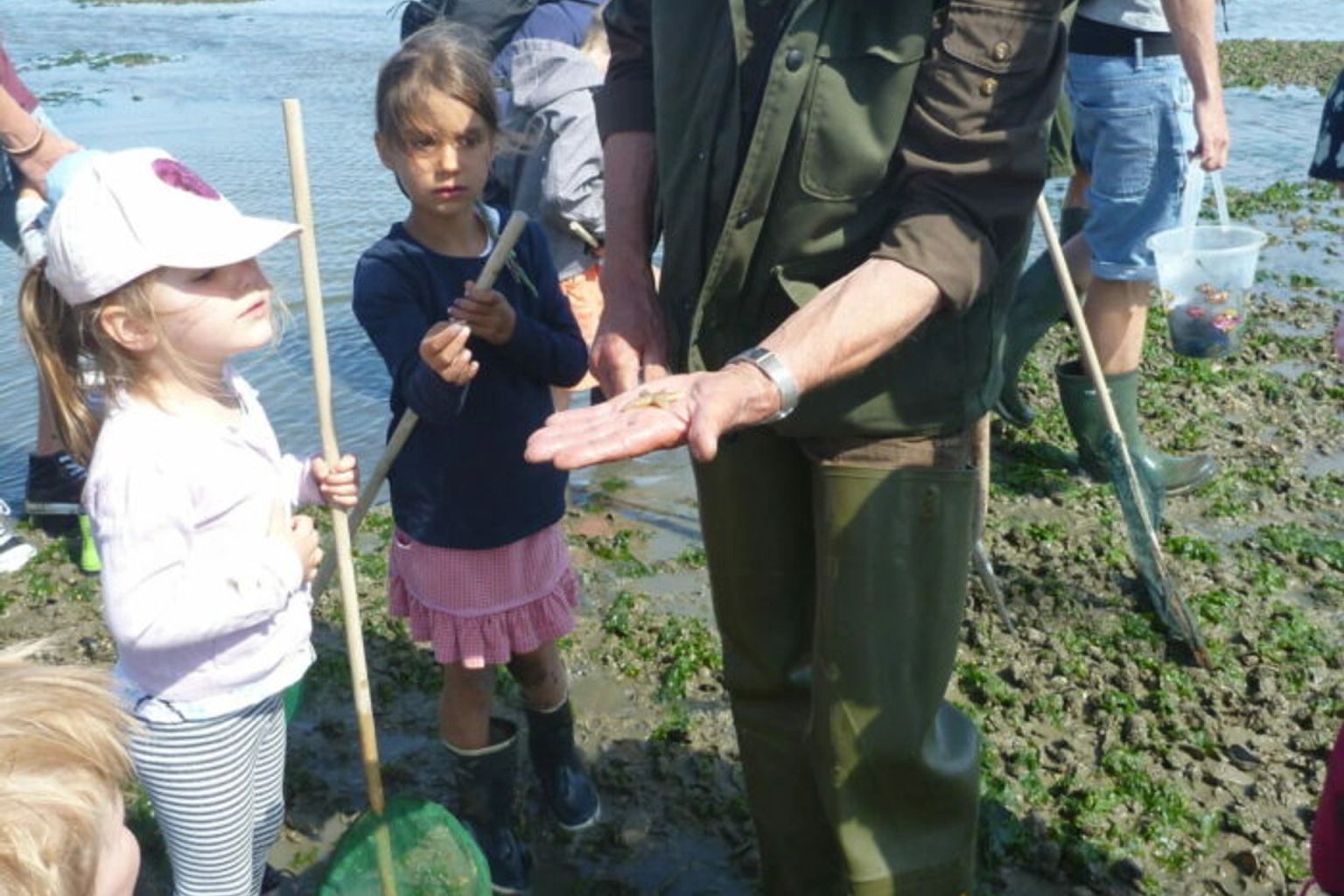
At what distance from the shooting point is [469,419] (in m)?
3.03

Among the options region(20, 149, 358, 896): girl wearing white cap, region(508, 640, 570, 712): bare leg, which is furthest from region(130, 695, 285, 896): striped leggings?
region(508, 640, 570, 712): bare leg

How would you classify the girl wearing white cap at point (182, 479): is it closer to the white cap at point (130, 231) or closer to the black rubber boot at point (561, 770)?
the white cap at point (130, 231)

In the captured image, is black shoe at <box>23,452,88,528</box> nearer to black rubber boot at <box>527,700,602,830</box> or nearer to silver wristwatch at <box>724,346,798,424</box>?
black rubber boot at <box>527,700,602,830</box>

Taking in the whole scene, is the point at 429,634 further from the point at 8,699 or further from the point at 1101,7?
the point at 1101,7

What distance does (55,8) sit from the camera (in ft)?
69.5

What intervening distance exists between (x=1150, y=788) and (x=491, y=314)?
6.66 ft

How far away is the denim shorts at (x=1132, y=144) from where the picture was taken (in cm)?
471

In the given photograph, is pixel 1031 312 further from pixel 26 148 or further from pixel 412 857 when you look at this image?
pixel 26 148

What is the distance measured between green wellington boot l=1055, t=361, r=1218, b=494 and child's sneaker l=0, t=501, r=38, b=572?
3747 mm

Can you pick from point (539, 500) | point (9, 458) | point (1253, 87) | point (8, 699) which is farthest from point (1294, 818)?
point (1253, 87)

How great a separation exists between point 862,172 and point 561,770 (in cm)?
175

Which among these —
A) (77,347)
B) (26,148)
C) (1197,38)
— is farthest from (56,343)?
(1197,38)

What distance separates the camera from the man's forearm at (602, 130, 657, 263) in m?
2.79

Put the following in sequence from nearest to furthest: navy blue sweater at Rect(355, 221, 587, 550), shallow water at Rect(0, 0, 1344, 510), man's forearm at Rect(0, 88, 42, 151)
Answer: navy blue sweater at Rect(355, 221, 587, 550) < man's forearm at Rect(0, 88, 42, 151) < shallow water at Rect(0, 0, 1344, 510)
